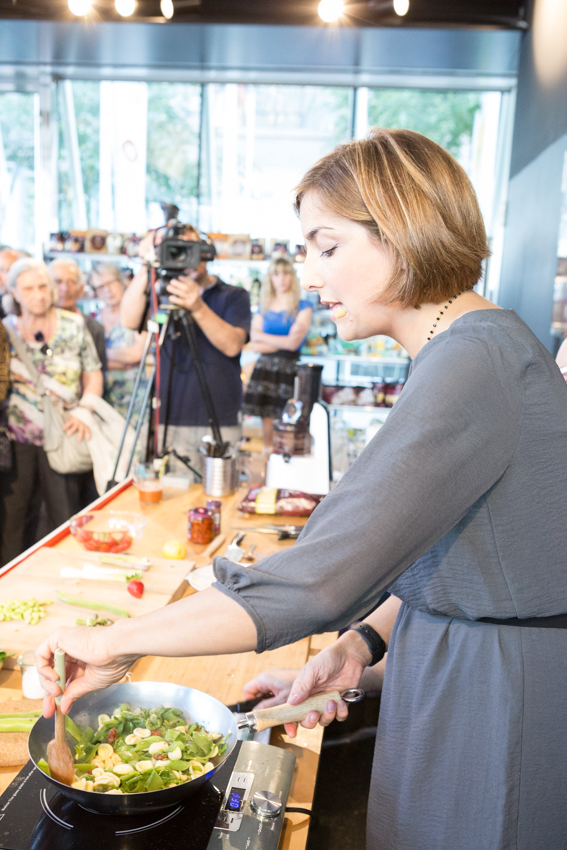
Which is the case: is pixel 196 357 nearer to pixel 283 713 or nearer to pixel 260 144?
pixel 283 713

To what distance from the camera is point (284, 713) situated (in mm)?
995

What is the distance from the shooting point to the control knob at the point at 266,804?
880mm

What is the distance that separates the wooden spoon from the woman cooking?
0.02m

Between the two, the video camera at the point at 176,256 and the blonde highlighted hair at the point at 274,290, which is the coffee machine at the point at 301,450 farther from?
the blonde highlighted hair at the point at 274,290

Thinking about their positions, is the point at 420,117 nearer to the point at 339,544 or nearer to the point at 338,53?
the point at 338,53

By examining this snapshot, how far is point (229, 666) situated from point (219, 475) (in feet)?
3.71

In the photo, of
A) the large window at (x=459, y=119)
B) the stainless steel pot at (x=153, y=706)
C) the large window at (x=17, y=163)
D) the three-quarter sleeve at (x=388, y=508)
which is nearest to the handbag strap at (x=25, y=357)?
the stainless steel pot at (x=153, y=706)

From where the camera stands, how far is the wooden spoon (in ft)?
2.87

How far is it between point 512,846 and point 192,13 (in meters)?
4.80

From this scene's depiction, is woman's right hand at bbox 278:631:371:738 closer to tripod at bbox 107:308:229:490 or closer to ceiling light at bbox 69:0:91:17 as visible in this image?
tripod at bbox 107:308:229:490

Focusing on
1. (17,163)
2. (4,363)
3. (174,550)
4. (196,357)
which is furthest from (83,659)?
(17,163)

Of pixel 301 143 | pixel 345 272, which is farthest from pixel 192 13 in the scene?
pixel 345 272

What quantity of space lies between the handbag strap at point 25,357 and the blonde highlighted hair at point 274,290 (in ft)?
6.63

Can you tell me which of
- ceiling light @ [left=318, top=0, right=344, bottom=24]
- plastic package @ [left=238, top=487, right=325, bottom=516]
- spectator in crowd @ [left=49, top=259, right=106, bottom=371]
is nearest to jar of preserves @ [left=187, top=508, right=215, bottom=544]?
plastic package @ [left=238, top=487, right=325, bottom=516]
